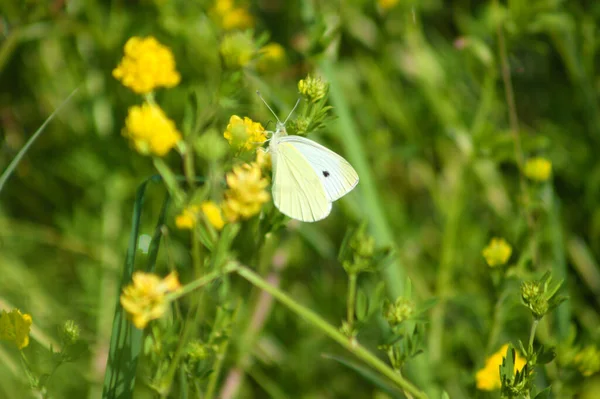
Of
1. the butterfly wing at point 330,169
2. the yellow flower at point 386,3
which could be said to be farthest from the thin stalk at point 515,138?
the butterfly wing at point 330,169

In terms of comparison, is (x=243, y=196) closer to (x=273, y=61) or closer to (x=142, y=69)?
(x=142, y=69)

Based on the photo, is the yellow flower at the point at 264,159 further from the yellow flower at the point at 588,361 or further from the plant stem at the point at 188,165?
the yellow flower at the point at 588,361

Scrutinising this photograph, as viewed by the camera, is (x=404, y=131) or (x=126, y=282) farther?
(x=404, y=131)

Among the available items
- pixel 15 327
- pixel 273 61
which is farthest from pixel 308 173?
pixel 273 61

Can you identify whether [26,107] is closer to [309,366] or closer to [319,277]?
[319,277]

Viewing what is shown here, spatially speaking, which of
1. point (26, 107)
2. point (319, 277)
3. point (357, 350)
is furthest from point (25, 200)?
point (357, 350)
